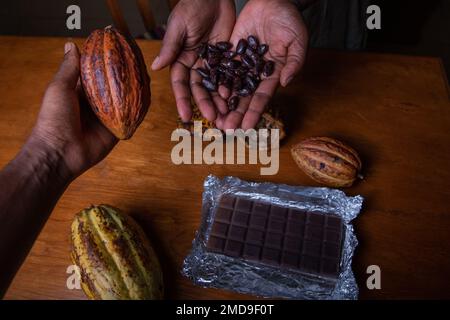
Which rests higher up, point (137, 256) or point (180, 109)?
point (180, 109)

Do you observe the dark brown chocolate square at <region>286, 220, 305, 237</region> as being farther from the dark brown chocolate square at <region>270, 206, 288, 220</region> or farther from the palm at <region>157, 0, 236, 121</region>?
the palm at <region>157, 0, 236, 121</region>

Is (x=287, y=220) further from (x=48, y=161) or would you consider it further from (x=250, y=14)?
(x=250, y=14)

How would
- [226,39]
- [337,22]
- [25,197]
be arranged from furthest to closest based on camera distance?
[337,22] < [226,39] < [25,197]

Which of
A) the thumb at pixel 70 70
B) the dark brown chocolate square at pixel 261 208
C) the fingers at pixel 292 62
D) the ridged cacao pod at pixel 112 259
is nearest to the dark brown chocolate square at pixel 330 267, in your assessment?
the dark brown chocolate square at pixel 261 208

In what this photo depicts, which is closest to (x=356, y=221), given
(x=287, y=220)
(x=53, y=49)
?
(x=287, y=220)

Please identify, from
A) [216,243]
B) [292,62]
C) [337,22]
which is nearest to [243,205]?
[216,243]

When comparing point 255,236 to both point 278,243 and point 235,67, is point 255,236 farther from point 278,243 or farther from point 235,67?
point 235,67
